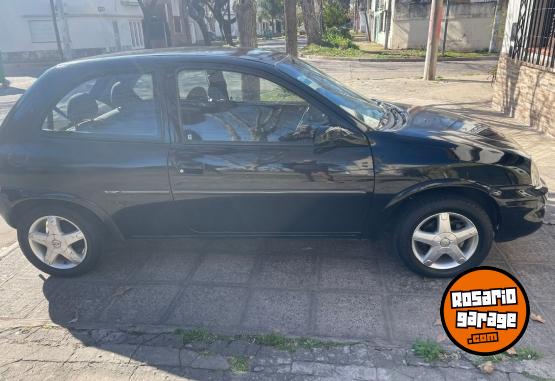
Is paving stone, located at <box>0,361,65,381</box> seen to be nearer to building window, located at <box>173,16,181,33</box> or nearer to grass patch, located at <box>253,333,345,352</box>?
grass patch, located at <box>253,333,345,352</box>

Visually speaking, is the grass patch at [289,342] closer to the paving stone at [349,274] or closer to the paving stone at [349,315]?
the paving stone at [349,315]

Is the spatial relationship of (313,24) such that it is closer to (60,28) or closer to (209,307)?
(60,28)

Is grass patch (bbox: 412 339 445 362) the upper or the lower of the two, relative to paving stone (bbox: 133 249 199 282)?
upper

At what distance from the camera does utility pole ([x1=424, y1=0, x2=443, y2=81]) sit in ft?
39.6

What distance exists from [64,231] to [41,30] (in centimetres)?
2606

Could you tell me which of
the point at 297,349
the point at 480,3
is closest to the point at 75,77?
the point at 297,349

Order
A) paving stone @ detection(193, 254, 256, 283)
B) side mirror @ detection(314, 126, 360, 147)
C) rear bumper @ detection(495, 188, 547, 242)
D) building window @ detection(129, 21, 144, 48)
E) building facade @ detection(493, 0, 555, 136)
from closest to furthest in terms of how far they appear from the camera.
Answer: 1. side mirror @ detection(314, 126, 360, 147)
2. rear bumper @ detection(495, 188, 547, 242)
3. paving stone @ detection(193, 254, 256, 283)
4. building facade @ detection(493, 0, 555, 136)
5. building window @ detection(129, 21, 144, 48)

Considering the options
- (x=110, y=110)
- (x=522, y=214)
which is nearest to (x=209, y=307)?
(x=110, y=110)

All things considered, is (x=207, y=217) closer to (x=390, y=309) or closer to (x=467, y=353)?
(x=390, y=309)

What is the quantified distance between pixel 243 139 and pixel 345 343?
1.55 m

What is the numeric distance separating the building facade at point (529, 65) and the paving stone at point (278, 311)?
5781 millimetres

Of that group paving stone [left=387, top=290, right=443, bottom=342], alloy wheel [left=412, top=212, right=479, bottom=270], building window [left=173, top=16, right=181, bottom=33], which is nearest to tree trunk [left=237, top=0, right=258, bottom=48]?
alloy wheel [left=412, top=212, right=479, bottom=270]

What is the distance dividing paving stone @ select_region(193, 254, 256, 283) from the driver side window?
111cm

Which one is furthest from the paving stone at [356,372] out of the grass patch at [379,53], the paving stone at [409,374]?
the grass patch at [379,53]
